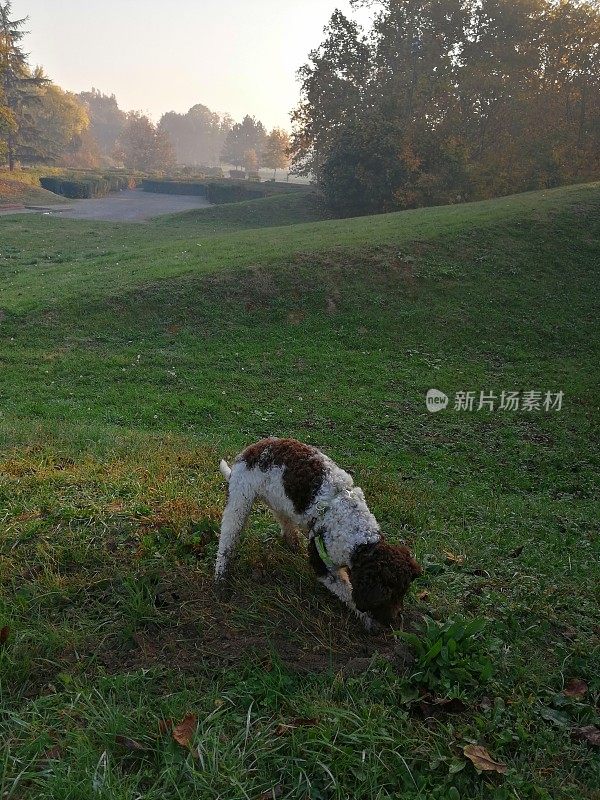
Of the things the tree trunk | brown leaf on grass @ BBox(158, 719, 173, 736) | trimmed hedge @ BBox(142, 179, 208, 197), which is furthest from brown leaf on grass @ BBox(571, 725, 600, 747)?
the tree trunk

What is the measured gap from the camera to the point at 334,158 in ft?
99.7

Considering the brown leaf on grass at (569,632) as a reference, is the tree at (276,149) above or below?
above

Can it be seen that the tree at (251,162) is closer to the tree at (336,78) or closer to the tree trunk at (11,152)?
the tree trunk at (11,152)

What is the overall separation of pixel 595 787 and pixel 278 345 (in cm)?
1050

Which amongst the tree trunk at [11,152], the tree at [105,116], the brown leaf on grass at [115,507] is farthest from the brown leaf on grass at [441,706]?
the tree at [105,116]

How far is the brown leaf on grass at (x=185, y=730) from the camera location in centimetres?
295

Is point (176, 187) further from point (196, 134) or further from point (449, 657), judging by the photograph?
point (196, 134)

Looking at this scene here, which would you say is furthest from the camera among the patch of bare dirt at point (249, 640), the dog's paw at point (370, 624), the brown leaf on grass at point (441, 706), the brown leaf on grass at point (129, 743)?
the dog's paw at point (370, 624)

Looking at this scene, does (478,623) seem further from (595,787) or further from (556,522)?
(556,522)

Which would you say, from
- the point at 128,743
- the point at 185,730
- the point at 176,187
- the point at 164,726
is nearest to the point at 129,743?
the point at 128,743

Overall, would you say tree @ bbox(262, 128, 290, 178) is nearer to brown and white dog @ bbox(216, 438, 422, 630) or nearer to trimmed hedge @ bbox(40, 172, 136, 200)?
trimmed hedge @ bbox(40, 172, 136, 200)

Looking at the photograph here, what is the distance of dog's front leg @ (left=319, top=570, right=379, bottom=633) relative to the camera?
3777 mm

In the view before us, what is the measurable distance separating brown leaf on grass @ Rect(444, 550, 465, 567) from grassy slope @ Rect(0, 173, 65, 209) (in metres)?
38.4

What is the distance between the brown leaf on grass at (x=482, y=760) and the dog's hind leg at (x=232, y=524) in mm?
2026
